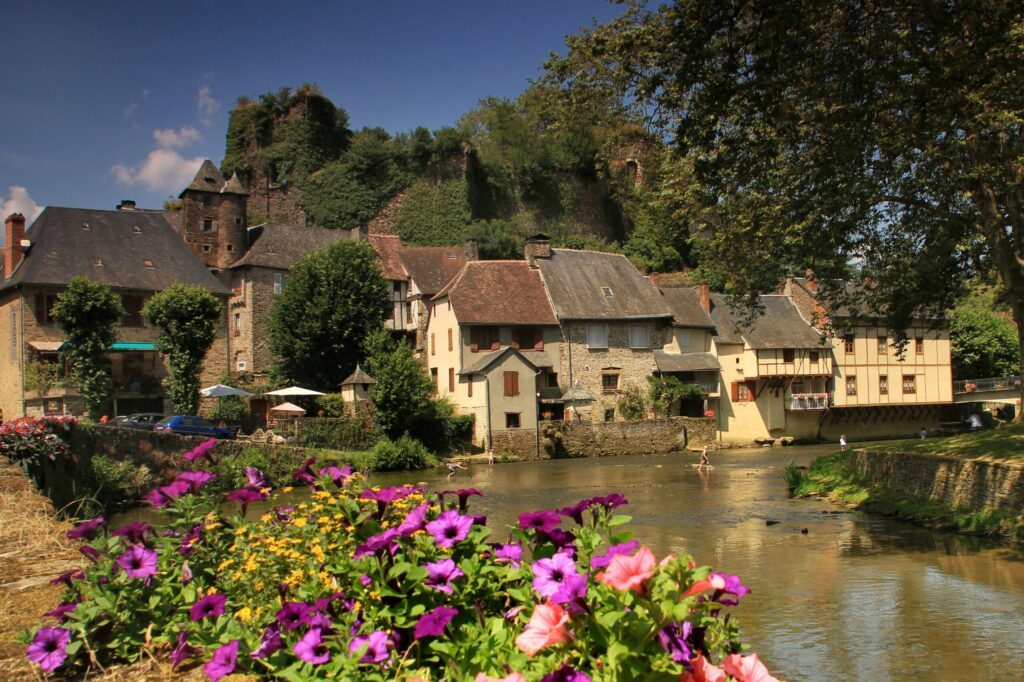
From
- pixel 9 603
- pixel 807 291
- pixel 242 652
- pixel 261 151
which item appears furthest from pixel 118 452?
pixel 261 151

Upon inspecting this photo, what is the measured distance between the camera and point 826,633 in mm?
8898

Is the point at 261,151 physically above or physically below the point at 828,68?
above

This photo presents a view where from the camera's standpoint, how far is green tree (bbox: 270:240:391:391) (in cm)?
4122

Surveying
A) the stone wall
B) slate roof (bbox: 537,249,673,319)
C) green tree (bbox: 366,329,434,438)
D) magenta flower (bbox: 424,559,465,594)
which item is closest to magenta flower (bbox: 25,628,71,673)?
magenta flower (bbox: 424,559,465,594)

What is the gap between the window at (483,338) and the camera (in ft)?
132

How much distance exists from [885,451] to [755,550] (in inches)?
287

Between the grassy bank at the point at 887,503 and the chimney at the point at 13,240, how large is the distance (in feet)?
112

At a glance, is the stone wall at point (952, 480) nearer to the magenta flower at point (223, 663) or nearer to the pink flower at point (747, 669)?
the pink flower at point (747, 669)

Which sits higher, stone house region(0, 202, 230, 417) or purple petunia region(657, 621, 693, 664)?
stone house region(0, 202, 230, 417)

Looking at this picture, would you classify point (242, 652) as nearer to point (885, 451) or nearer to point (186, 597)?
point (186, 597)

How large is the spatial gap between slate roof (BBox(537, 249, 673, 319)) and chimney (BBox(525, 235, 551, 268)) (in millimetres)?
269

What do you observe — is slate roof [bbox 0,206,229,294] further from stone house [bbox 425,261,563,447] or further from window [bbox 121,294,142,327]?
stone house [bbox 425,261,563,447]

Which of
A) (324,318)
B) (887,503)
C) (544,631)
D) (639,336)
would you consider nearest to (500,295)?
(639,336)

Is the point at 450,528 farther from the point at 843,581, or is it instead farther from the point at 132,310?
the point at 132,310
